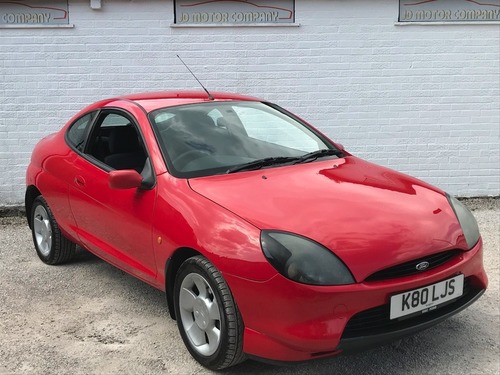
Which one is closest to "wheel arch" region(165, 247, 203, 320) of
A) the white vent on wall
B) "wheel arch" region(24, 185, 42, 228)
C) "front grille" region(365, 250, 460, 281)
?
"front grille" region(365, 250, 460, 281)

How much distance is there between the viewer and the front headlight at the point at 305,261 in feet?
8.06

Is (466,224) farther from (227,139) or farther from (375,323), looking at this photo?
(227,139)

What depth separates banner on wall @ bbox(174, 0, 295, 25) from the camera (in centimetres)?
646

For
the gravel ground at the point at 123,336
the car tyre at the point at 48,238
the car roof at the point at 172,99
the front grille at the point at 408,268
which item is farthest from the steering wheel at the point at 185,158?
the car tyre at the point at 48,238

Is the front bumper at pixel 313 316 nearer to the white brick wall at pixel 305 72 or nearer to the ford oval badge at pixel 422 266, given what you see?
the ford oval badge at pixel 422 266

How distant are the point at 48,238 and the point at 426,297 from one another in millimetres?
3198

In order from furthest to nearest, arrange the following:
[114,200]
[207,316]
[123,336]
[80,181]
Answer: [80,181], [114,200], [123,336], [207,316]

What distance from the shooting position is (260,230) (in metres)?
2.61

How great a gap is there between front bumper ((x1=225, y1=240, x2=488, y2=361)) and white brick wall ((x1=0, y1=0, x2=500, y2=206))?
14.3 feet

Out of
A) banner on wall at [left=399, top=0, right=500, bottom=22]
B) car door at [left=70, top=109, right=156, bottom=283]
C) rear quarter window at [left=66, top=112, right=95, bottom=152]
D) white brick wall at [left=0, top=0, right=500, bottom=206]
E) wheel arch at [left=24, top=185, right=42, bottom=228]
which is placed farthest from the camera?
banner on wall at [left=399, top=0, right=500, bottom=22]

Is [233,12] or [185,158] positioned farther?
[233,12]

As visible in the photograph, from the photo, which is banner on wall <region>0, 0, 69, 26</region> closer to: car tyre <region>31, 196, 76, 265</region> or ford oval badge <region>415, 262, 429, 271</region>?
car tyre <region>31, 196, 76, 265</region>

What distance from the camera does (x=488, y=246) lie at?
5008mm

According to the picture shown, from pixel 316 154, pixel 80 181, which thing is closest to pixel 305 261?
pixel 316 154
